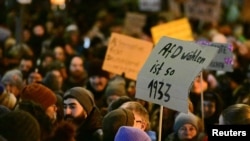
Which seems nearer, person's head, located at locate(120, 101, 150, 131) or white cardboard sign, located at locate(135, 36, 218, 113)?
white cardboard sign, located at locate(135, 36, 218, 113)

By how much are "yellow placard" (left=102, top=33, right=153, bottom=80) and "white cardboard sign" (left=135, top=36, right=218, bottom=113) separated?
343 cm

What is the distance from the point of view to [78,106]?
873 cm

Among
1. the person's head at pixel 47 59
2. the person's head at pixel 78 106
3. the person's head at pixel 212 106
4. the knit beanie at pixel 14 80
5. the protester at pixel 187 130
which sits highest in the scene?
the person's head at pixel 47 59

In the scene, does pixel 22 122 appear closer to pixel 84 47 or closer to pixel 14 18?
pixel 84 47

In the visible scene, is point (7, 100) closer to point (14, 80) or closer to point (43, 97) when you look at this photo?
point (43, 97)

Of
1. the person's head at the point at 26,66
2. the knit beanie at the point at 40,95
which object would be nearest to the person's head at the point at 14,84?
the knit beanie at the point at 40,95

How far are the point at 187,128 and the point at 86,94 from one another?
3.60 ft

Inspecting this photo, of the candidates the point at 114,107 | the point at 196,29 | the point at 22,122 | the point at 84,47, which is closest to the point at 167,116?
the point at 114,107

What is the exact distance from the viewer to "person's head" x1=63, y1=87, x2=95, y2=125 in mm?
8664

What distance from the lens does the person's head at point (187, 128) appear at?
8.73m

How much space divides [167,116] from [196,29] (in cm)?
1486

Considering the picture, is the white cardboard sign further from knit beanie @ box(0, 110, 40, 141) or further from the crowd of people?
knit beanie @ box(0, 110, 40, 141)

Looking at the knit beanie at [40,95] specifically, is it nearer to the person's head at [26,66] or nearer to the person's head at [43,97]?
the person's head at [43,97]

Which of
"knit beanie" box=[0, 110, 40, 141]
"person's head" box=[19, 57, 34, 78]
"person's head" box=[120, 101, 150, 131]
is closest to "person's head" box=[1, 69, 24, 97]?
"person's head" box=[19, 57, 34, 78]
